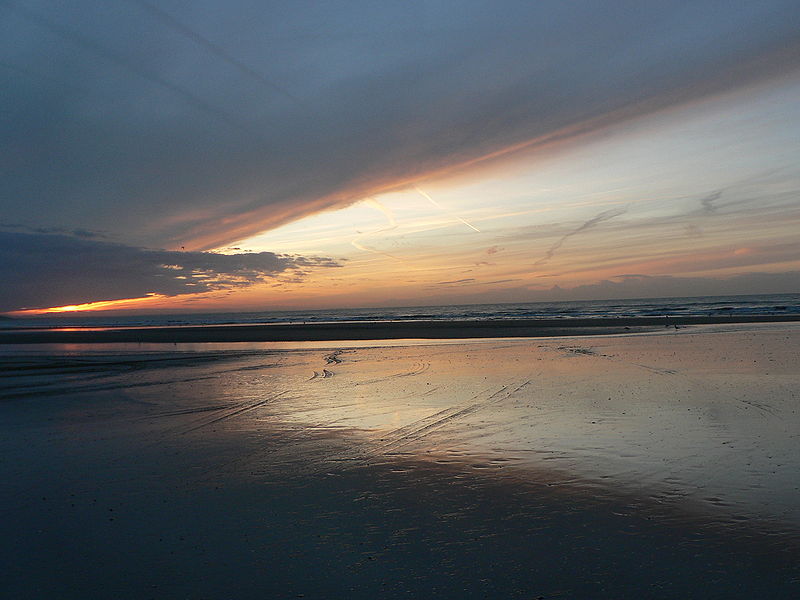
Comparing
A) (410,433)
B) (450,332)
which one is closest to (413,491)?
(410,433)

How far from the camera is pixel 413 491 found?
8.23 meters

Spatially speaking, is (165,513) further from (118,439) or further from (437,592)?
(118,439)

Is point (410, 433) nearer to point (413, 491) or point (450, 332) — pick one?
point (413, 491)

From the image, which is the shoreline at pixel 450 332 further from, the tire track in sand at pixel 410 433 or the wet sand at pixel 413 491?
the wet sand at pixel 413 491

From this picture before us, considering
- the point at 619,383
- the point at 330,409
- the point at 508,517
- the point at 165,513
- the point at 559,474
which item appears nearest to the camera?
A: the point at 508,517

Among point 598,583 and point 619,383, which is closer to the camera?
point 598,583

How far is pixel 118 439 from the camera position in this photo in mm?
12195

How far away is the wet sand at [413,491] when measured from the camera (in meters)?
5.71

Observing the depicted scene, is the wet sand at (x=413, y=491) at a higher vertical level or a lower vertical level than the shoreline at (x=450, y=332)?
lower

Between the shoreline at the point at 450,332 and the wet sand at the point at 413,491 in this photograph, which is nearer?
the wet sand at the point at 413,491

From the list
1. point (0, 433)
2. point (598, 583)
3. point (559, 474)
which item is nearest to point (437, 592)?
point (598, 583)

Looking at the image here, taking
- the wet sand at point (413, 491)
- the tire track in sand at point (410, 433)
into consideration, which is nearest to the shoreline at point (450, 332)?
the tire track in sand at point (410, 433)

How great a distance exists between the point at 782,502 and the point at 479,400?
8.87m

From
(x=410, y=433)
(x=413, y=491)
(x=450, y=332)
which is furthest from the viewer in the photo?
(x=450, y=332)
